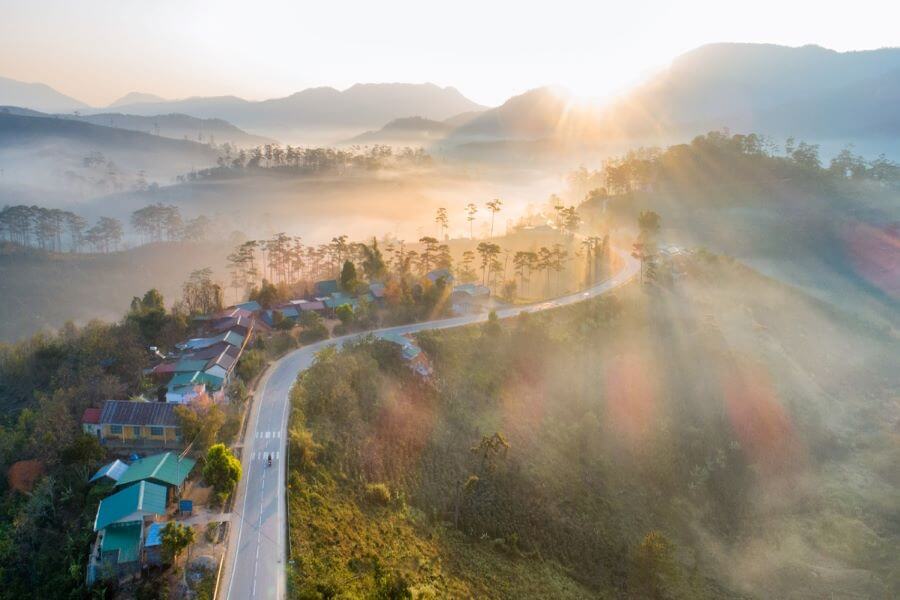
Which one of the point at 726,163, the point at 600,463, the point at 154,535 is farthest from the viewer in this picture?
the point at 726,163

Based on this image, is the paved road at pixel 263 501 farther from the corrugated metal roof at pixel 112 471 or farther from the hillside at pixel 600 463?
the corrugated metal roof at pixel 112 471

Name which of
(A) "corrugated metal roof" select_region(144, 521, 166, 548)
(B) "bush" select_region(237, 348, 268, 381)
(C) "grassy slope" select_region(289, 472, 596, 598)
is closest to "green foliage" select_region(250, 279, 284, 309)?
(B) "bush" select_region(237, 348, 268, 381)

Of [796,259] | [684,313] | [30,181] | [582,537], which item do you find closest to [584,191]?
[796,259]

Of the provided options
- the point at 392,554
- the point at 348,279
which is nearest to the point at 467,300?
the point at 348,279

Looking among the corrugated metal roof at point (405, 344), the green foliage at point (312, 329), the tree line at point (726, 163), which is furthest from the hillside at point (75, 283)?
the tree line at point (726, 163)

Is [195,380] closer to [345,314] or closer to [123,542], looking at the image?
[123,542]
